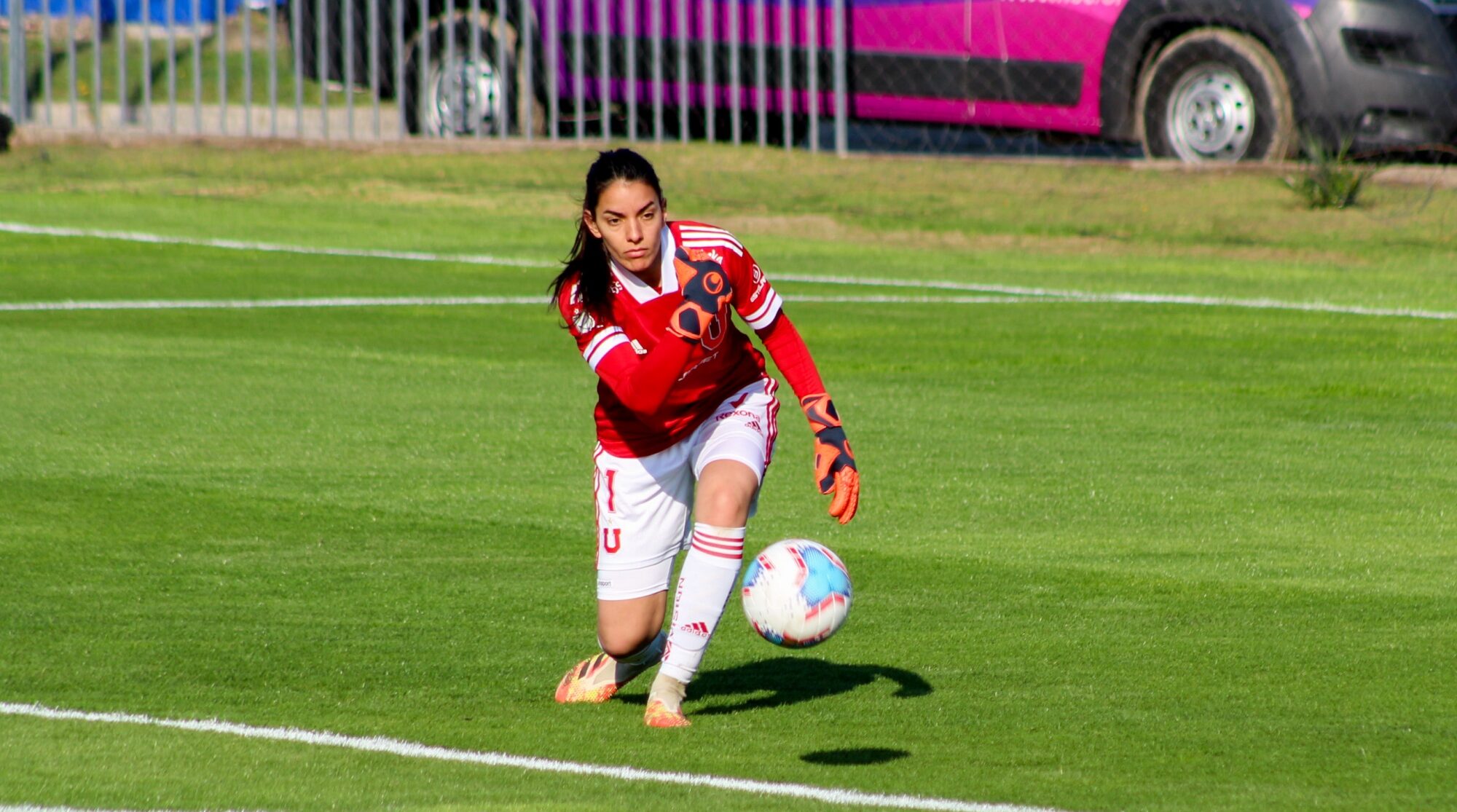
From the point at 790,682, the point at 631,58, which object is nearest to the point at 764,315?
the point at 790,682

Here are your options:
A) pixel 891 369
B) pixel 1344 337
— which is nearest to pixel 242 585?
pixel 891 369

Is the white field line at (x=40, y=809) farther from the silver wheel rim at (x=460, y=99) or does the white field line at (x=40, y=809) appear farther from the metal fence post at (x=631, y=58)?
the silver wheel rim at (x=460, y=99)

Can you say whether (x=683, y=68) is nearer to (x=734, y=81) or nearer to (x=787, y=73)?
(x=734, y=81)

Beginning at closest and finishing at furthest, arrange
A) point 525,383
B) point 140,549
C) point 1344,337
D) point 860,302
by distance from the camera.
→ point 140,549, point 525,383, point 1344,337, point 860,302

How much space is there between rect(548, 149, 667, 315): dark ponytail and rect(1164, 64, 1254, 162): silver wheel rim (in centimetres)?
1353

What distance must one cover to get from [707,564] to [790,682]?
75 cm

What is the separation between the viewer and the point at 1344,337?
46.3 ft

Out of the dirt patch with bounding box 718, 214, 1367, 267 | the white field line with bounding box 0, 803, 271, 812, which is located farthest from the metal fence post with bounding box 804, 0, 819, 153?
the white field line with bounding box 0, 803, 271, 812

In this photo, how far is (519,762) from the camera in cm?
531

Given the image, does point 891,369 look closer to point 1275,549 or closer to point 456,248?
point 1275,549

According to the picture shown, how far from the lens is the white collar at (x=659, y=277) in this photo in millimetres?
5922

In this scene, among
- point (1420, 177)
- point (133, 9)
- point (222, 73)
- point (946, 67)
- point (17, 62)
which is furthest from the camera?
point (133, 9)

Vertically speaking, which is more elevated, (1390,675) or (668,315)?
(668,315)

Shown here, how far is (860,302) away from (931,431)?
17.0 feet
